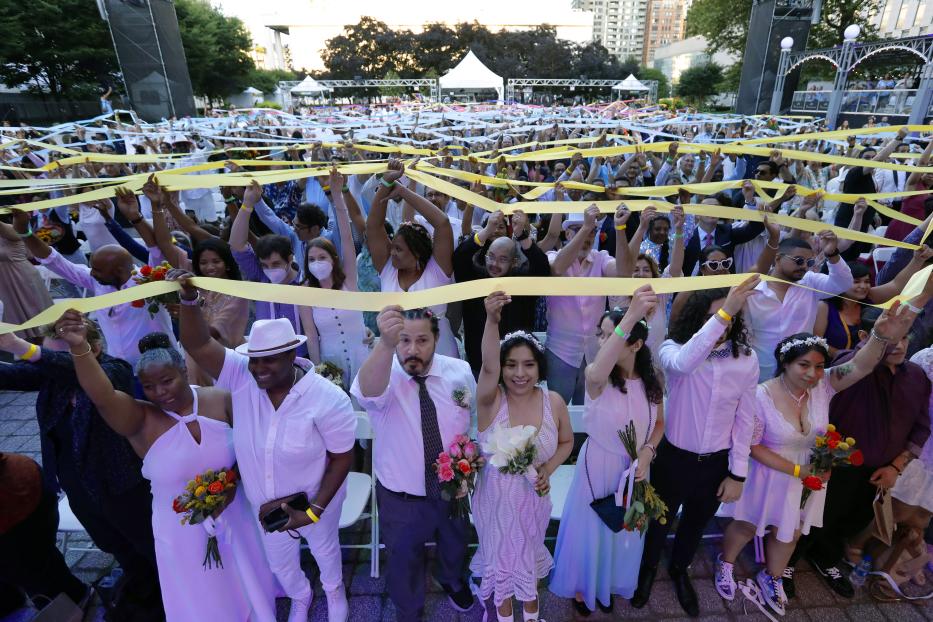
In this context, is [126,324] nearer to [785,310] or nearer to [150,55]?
[785,310]

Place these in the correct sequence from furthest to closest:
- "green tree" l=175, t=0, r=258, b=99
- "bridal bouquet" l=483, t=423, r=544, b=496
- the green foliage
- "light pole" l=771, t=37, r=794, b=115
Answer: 1. the green foliage
2. "green tree" l=175, t=0, r=258, b=99
3. "light pole" l=771, t=37, r=794, b=115
4. "bridal bouquet" l=483, t=423, r=544, b=496

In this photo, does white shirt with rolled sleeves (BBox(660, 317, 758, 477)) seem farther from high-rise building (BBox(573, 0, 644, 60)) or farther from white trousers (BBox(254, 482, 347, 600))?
high-rise building (BBox(573, 0, 644, 60))

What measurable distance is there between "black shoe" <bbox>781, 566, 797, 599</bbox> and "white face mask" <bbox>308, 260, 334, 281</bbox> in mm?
3743

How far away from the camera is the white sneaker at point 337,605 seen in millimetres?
2816

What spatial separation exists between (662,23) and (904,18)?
177 meters

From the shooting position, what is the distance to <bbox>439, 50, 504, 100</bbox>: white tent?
1261 inches

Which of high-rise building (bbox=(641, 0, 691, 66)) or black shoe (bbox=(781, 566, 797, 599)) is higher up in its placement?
high-rise building (bbox=(641, 0, 691, 66))

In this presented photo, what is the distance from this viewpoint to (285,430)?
2406 millimetres

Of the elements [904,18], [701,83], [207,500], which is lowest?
[207,500]

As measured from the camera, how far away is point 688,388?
271 centimetres

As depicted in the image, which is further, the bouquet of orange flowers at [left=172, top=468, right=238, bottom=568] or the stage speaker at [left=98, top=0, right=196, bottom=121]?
the stage speaker at [left=98, top=0, right=196, bottom=121]

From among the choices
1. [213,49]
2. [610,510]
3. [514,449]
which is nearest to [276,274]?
[514,449]

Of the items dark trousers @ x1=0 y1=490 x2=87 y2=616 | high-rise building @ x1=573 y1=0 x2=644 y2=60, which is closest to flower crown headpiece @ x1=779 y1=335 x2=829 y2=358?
dark trousers @ x1=0 y1=490 x2=87 y2=616

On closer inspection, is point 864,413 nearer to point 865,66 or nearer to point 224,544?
point 224,544
